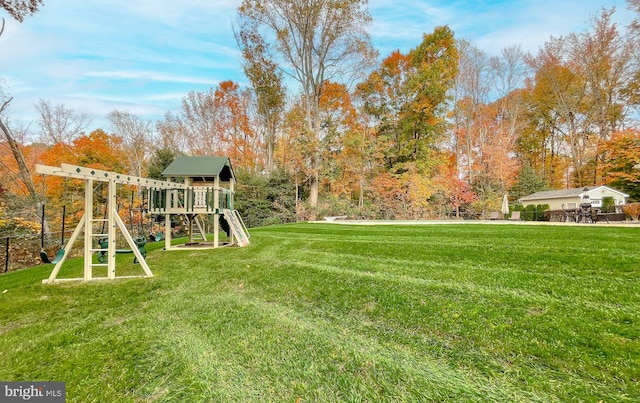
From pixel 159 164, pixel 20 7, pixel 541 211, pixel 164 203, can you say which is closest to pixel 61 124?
pixel 159 164

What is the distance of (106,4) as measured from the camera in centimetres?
919

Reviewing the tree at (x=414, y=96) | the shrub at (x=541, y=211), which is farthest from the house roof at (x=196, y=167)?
the shrub at (x=541, y=211)

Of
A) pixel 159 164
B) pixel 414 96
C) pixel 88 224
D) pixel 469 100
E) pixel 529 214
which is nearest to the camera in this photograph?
pixel 88 224

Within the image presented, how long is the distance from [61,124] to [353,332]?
24.1 meters

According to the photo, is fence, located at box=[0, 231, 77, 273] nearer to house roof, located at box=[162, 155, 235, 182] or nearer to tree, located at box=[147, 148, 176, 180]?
house roof, located at box=[162, 155, 235, 182]

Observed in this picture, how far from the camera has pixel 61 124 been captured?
1781 centimetres

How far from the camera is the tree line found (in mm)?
16328

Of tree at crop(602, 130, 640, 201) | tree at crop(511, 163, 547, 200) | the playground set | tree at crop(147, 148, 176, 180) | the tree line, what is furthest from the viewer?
tree at crop(511, 163, 547, 200)

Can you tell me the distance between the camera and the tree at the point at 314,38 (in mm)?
15664

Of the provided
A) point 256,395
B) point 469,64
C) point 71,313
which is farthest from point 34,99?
point 469,64

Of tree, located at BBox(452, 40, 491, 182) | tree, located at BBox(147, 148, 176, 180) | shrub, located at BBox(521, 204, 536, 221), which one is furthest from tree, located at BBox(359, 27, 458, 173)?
tree, located at BBox(147, 148, 176, 180)

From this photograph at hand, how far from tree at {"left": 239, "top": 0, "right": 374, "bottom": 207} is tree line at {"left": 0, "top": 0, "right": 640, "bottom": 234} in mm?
70

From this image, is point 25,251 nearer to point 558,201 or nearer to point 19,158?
point 19,158

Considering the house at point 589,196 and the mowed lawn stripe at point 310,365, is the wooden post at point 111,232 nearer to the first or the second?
the mowed lawn stripe at point 310,365
